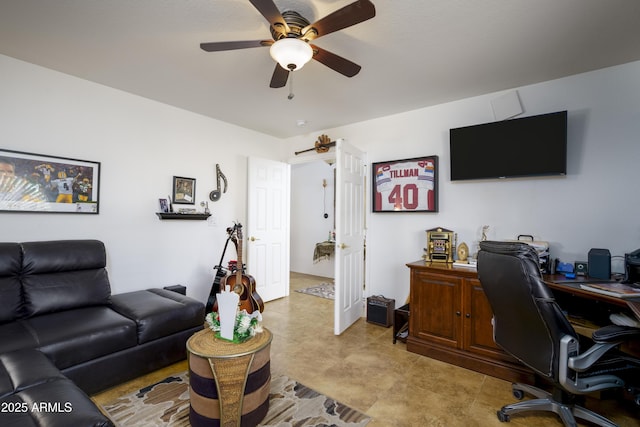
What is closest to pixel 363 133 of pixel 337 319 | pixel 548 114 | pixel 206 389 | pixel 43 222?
pixel 548 114

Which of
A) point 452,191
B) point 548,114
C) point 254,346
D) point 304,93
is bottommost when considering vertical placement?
point 254,346

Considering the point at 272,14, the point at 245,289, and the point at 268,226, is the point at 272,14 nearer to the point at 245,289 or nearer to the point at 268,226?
the point at 245,289

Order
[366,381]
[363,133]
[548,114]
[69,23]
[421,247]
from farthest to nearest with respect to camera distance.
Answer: [363,133] < [421,247] < [548,114] < [366,381] < [69,23]

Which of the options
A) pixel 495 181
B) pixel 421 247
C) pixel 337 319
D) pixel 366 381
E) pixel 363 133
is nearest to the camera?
pixel 366 381

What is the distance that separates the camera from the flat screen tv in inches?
98.7

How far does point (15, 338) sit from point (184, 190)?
6.72ft

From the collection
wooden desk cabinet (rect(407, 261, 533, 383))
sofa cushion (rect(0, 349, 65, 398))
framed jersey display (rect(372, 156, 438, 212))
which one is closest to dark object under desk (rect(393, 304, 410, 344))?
wooden desk cabinet (rect(407, 261, 533, 383))

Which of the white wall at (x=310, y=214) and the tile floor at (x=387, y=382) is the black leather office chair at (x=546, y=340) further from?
the white wall at (x=310, y=214)

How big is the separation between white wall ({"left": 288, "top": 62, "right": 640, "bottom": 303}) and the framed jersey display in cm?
9

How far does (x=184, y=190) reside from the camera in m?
3.56

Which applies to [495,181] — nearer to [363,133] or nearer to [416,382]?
[363,133]

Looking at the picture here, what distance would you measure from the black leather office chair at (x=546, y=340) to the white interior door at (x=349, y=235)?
5.20 ft

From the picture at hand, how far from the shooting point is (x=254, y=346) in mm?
1739

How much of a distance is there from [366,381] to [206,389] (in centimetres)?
126
